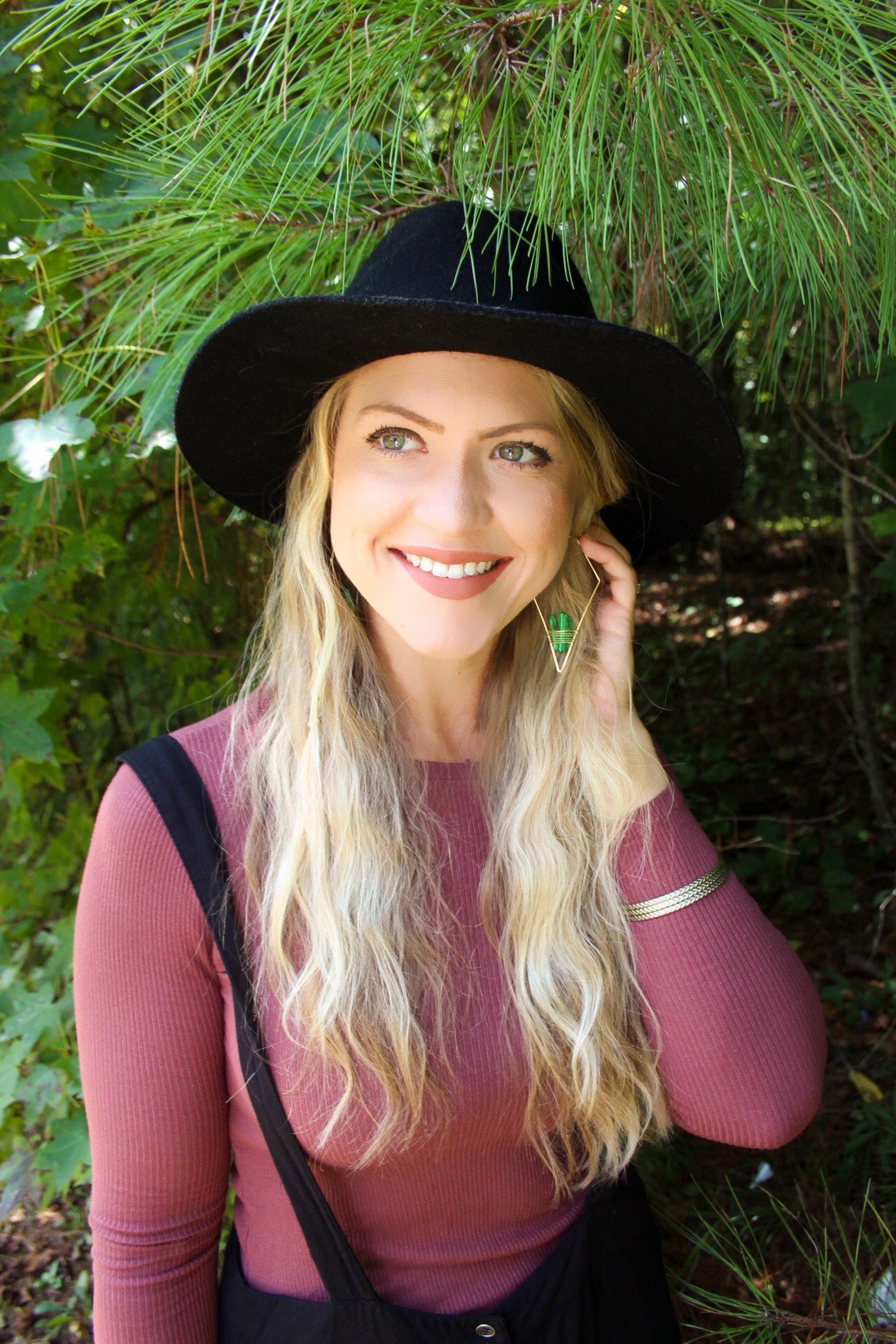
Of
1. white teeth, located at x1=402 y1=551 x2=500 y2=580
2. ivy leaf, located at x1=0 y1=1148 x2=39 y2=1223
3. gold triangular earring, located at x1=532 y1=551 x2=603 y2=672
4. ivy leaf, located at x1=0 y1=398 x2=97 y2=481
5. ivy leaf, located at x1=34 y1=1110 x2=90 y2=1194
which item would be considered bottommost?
ivy leaf, located at x1=0 y1=1148 x2=39 y2=1223

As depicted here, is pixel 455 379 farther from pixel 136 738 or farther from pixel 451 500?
pixel 136 738

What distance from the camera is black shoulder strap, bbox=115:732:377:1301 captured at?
1246 mm

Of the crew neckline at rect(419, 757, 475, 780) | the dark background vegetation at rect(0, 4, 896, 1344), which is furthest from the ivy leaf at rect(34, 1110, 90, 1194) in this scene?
the crew neckline at rect(419, 757, 475, 780)

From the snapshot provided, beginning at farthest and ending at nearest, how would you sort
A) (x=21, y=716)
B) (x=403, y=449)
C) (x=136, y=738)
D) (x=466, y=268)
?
(x=136, y=738) → (x=21, y=716) → (x=403, y=449) → (x=466, y=268)

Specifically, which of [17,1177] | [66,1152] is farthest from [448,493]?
[17,1177]

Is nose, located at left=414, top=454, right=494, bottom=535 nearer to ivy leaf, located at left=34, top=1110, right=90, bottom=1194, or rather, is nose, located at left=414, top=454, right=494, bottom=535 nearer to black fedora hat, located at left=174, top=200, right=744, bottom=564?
black fedora hat, located at left=174, top=200, right=744, bottom=564

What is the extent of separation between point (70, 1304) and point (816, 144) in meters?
2.39

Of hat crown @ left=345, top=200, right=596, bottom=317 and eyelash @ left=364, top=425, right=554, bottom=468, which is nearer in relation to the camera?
hat crown @ left=345, top=200, right=596, bottom=317

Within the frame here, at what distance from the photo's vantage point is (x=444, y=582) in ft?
4.43

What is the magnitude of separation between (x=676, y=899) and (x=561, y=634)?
0.43 metres

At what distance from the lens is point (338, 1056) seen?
1.28 meters

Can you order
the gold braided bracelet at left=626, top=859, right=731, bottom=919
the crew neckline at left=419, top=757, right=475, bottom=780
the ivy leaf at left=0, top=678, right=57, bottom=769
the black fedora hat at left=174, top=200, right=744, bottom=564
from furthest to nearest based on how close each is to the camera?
the ivy leaf at left=0, top=678, right=57, bottom=769, the crew neckline at left=419, top=757, right=475, bottom=780, the gold braided bracelet at left=626, top=859, right=731, bottom=919, the black fedora hat at left=174, top=200, right=744, bottom=564

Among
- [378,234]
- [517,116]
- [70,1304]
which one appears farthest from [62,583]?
[70,1304]

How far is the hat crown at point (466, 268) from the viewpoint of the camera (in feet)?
3.95
